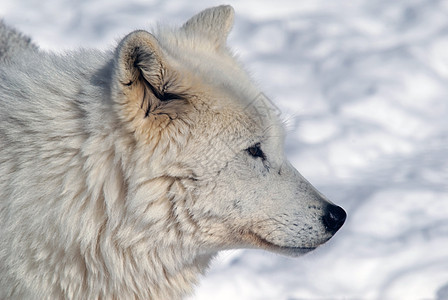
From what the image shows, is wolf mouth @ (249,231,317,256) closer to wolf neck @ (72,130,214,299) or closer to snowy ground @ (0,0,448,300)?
wolf neck @ (72,130,214,299)

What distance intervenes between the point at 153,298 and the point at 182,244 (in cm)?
37

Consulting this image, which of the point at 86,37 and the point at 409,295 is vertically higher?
the point at 86,37

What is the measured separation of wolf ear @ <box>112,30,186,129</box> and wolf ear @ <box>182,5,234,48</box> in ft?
2.66

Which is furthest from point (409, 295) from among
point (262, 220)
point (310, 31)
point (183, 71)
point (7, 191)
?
point (310, 31)

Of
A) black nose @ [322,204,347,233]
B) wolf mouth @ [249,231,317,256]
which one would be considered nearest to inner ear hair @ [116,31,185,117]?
wolf mouth @ [249,231,317,256]

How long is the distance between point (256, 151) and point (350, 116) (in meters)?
3.61

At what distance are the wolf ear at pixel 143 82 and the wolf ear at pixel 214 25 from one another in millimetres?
812

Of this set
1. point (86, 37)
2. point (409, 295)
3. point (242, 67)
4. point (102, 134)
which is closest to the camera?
point (102, 134)

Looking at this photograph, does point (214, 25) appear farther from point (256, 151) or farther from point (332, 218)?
point (332, 218)

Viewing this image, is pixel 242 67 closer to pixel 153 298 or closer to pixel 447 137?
pixel 153 298

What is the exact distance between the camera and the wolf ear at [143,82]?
2.62 metres

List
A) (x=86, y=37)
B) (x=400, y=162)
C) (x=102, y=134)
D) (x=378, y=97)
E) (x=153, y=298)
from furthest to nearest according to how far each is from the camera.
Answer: (x=86, y=37) < (x=378, y=97) < (x=400, y=162) < (x=153, y=298) < (x=102, y=134)

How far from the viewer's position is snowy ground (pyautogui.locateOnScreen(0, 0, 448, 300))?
4.49 m

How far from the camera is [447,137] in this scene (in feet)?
20.5
